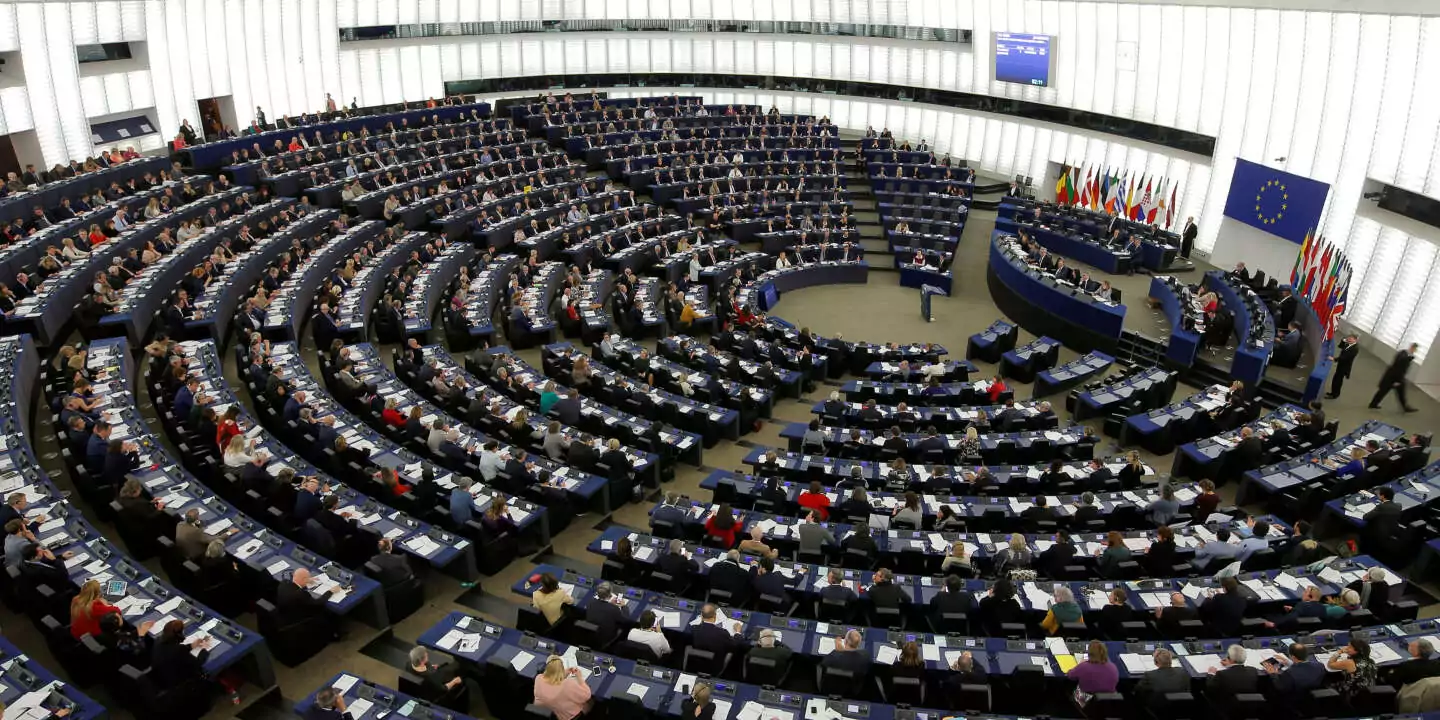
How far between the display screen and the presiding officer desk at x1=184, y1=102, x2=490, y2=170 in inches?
818

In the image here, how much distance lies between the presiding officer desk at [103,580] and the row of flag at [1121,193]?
1179 inches

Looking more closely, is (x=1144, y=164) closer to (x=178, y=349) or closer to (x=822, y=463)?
(x=822, y=463)

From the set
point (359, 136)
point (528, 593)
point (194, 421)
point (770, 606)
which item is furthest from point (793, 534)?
point (359, 136)

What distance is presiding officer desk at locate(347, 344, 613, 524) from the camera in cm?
1374

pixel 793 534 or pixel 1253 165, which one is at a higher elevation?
pixel 1253 165

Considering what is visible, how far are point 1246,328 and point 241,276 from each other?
2389 cm

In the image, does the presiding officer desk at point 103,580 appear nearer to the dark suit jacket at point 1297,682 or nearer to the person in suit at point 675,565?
the person in suit at point 675,565

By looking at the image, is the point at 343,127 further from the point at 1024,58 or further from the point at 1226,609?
the point at 1226,609

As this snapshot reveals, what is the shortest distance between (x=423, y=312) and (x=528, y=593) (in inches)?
460

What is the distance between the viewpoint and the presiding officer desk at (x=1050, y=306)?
A: 22.7m

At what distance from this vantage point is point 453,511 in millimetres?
12500

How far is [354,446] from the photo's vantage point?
14.0 m

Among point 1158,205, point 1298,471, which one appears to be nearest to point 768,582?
point 1298,471

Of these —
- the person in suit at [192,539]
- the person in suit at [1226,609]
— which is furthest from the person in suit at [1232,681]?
the person in suit at [192,539]
